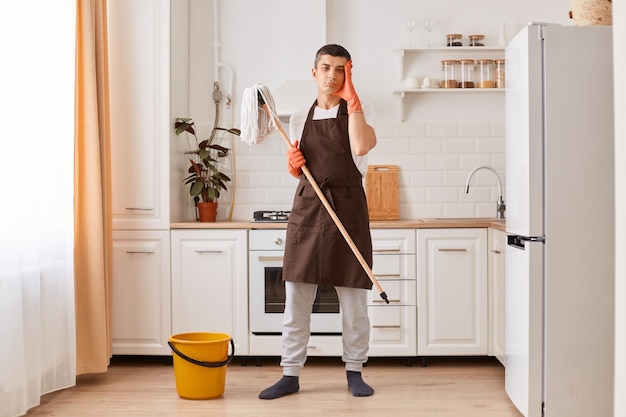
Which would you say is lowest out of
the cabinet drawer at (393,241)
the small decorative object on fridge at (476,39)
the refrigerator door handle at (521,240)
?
the cabinet drawer at (393,241)

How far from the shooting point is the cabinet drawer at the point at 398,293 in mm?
4211

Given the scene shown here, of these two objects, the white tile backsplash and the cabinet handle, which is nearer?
the cabinet handle

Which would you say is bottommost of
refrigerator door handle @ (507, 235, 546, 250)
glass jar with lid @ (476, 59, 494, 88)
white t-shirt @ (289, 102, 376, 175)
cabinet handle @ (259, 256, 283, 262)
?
cabinet handle @ (259, 256, 283, 262)

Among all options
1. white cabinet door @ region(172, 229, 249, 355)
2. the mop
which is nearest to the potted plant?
white cabinet door @ region(172, 229, 249, 355)

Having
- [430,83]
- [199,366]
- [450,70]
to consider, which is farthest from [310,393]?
[450,70]

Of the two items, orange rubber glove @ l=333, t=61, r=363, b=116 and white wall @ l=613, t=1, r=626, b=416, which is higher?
orange rubber glove @ l=333, t=61, r=363, b=116

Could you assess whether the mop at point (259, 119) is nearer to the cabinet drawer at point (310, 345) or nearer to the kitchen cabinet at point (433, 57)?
the cabinet drawer at point (310, 345)

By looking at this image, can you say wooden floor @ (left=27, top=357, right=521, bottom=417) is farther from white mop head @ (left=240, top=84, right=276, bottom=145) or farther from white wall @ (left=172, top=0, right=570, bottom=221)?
white mop head @ (left=240, top=84, right=276, bottom=145)

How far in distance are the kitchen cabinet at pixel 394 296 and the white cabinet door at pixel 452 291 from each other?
0.04 meters

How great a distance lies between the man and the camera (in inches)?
135

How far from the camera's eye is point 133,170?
Result: 168 inches

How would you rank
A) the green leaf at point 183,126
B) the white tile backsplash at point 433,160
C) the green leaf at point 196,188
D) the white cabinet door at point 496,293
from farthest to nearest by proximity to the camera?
the white tile backsplash at point 433,160
the green leaf at point 196,188
the green leaf at point 183,126
the white cabinet door at point 496,293

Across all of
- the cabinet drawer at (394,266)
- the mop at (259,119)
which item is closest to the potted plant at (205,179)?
the mop at (259,119)

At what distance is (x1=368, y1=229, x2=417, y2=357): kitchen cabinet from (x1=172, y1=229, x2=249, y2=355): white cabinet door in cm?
72
